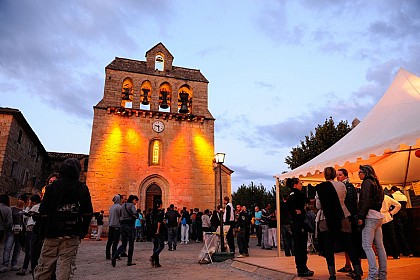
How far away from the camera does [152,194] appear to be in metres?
19.8

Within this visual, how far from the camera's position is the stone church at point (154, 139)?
1923cm

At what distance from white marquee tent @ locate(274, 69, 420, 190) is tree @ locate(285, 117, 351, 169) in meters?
12.6

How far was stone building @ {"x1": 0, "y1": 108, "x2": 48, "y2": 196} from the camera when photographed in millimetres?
17844

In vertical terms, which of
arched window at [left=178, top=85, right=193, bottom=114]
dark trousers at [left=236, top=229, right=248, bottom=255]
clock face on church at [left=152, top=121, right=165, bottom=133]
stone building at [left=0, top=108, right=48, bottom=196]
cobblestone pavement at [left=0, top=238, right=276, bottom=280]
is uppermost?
arched window at [left=178, top=85, right=193, bottom=114]

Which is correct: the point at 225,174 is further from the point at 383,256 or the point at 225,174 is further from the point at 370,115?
the point at 383,256

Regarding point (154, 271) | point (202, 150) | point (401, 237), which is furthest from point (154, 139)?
point (401, 237)

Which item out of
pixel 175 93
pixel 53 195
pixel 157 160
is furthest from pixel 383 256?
pixel 175 93

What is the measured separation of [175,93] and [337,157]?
16248 millimetres

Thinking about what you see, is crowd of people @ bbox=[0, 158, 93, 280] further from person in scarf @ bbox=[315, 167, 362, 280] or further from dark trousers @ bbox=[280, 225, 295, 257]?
dark trousers @ bbox=[280, 225, 295, 257]

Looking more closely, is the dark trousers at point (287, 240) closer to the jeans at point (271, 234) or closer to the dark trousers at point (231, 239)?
the dark trousers at point (231, 239)

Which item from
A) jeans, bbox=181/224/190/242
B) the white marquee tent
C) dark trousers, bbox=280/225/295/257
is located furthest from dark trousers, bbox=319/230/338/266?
jeans, bbox=181/224/190/242

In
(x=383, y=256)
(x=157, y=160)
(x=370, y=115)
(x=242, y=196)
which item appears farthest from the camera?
(x=242, y=196)

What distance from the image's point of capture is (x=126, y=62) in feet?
71.7

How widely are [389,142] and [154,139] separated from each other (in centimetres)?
1659
